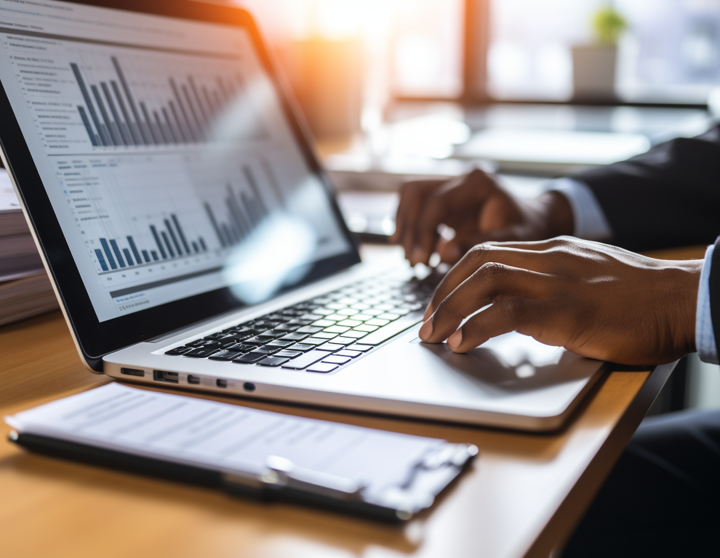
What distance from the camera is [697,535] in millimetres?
822

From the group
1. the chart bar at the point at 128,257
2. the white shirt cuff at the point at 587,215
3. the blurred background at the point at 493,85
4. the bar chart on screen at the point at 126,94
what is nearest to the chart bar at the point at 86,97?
the bar chart on screen at the point at 126,94

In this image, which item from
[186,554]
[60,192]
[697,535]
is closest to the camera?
[186,554]

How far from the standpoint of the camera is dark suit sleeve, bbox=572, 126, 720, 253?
0.96 metres

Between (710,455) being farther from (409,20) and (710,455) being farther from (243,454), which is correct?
(409,20)

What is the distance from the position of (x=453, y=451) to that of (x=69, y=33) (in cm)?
51

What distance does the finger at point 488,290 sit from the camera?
0.51 metres

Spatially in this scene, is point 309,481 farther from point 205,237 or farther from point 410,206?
point 410,206

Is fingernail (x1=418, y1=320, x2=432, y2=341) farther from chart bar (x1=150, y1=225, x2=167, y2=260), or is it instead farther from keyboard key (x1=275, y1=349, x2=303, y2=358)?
chart bar (x1=150, y1=225, x2=167, y2=260)

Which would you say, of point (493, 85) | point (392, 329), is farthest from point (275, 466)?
point (493, 85)

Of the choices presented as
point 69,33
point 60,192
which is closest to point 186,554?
point 60,192

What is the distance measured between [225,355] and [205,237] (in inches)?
8.2

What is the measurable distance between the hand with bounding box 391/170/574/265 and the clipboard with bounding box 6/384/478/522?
19.8 inches

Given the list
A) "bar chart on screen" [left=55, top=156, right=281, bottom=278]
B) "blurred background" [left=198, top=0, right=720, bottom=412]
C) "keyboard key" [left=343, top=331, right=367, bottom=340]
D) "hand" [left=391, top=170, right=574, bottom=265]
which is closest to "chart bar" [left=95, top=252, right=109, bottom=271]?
"bar chart on screen" [left=55, top=156, right=281, bottom=278]

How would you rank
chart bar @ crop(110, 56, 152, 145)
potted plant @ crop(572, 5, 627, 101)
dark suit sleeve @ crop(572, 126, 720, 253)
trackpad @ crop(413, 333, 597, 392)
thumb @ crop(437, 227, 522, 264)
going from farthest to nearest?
potted plant @ crop(572, 5, 627, 101) < dark suit sleeve @ crop(572, 126, 720, 253) < thumb @ crop(437, 227, 522, 264) < chart bar @ crop(110, 56, 152, 145) < trackpad @ crop(413, 333, 597, 392)
